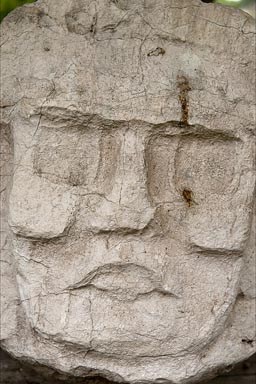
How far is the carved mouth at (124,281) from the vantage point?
1.55 meters

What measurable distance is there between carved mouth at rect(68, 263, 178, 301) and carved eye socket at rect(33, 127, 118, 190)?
0.20 meters

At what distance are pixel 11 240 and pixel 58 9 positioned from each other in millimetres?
574

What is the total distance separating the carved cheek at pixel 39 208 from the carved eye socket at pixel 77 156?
0.03 metres

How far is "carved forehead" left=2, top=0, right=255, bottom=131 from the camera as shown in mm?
1557

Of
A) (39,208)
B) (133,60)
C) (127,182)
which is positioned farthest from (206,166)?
(39,208)

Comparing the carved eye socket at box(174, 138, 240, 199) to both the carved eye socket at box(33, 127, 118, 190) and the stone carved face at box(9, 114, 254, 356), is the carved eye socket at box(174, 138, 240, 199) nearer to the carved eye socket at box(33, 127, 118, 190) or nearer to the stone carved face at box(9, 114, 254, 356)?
the stone carved face at box(9, 114, 254, 356)

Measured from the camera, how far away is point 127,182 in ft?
5.06

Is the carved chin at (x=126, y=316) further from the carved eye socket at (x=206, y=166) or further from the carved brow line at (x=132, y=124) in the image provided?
the carved brow line at (x=132, y=124)

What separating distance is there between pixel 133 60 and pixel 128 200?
34 centimetres

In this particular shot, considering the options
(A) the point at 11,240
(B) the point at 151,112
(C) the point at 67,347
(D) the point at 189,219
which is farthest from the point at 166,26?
(C) the point at 67,347

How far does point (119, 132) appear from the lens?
5.13 feet

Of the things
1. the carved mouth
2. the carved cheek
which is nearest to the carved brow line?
the carved cheek

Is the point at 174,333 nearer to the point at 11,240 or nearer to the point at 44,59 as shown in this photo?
the point at 11,240

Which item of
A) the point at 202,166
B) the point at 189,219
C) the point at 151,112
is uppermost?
the point at 151,112
